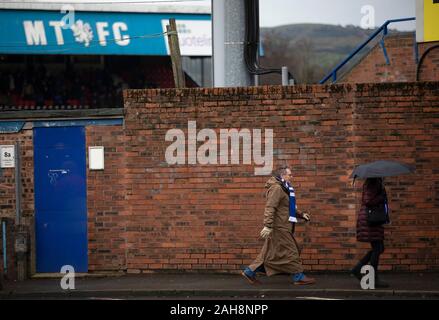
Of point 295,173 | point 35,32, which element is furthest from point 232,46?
point 35,32

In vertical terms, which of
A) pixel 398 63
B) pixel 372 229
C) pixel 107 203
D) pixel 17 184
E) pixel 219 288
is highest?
pixel 398 63

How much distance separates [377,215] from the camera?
1071 cm

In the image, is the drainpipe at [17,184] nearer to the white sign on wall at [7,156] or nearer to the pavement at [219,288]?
the white sign on wall at [7,156]

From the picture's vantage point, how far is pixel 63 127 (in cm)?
1286

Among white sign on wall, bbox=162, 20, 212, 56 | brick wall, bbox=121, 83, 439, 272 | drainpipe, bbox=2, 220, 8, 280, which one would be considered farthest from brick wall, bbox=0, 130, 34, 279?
white sign on wall, bbox=162, 20, 212, 56

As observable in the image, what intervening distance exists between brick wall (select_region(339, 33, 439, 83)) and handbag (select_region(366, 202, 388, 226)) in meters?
5.81

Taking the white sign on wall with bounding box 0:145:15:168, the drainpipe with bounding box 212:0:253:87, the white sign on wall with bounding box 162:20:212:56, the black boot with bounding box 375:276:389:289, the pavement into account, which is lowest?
the pavement

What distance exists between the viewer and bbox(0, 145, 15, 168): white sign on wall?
42.1ft

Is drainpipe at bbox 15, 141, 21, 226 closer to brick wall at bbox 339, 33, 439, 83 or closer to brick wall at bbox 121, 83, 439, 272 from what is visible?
brick wall at bbox 121, 83, 439, 272

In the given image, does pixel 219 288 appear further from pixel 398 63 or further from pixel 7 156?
pixel 398 63

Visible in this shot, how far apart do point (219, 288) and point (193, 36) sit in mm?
14120

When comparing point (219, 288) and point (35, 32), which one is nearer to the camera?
point (219, 288)

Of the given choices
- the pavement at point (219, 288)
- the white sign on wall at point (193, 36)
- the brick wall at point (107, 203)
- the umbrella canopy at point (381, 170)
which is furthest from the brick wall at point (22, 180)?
the white sign on wall at point (193, 36)
